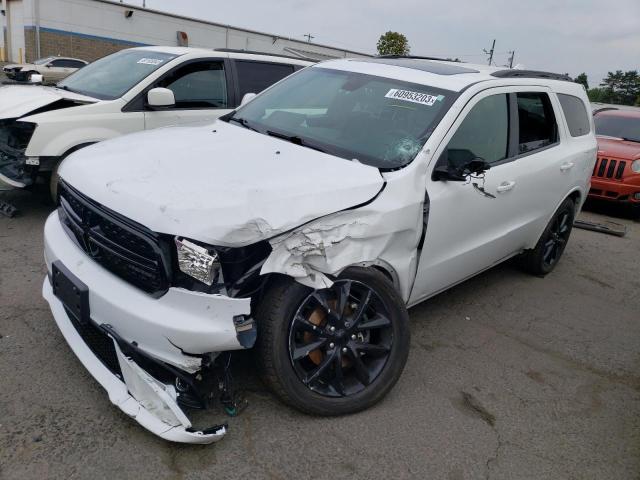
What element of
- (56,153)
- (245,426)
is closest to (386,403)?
(245,426)

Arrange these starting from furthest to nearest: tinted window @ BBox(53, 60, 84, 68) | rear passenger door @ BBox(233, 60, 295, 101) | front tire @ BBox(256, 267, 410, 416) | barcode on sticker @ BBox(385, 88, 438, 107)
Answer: tinted window @ BBox(53, 60, 84, 68) < rear passenger door @ BBox(233, 60, 295, 101) < barcode on sticker @ BBox(385, 88, 438, 107) < front tire @ BBox(256, 267, 410, 416)

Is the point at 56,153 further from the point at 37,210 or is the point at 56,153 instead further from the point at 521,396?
the point at 521,396

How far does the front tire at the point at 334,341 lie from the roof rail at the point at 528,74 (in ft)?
6.97

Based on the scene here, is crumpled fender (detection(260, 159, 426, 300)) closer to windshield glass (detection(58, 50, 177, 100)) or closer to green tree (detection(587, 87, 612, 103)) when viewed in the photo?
windshield glass (detection(58, 50, 177, 100))

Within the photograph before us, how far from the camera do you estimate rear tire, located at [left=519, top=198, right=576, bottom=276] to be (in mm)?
4984

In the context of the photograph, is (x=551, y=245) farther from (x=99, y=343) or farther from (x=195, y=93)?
(x=99, y=343)

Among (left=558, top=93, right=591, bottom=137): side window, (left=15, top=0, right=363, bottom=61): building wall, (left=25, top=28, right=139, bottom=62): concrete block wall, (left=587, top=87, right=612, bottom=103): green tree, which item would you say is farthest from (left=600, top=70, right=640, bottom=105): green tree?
(left=558, top=93, right=591, bottom=137): side window

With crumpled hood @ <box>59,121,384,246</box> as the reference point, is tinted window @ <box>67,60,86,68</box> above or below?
below

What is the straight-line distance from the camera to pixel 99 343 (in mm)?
2762

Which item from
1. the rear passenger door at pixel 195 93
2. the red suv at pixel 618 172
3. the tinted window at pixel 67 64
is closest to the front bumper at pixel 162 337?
the rear passenger door at pixel 195 93

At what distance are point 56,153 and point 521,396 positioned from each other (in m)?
4.38

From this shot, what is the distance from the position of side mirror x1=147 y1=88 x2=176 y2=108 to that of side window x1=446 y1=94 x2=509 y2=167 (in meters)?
3.08

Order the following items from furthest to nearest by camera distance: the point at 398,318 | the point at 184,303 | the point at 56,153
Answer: the point at 56,153 → the point at 398,318 → the point at 184,303

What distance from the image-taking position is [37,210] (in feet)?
18.0
